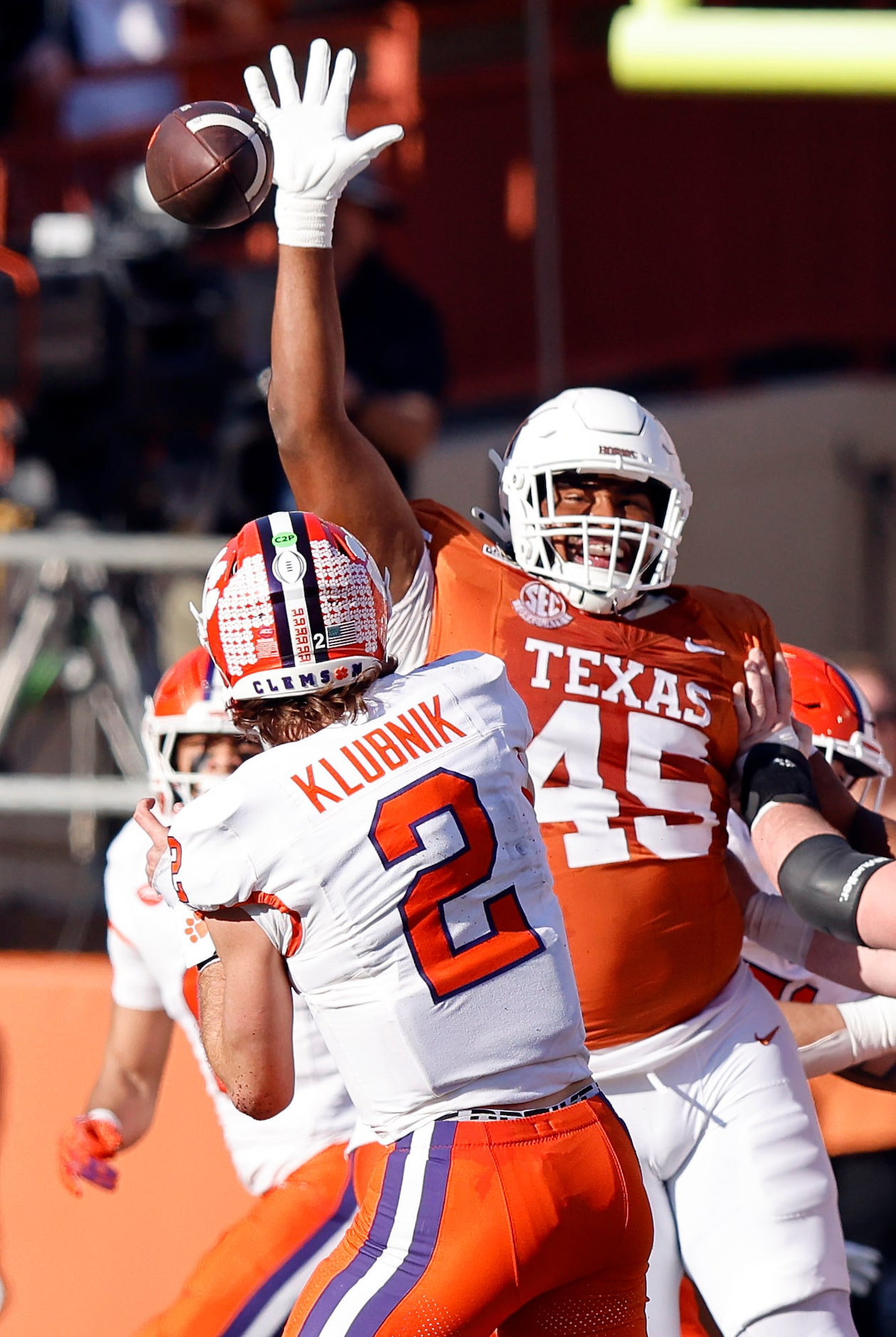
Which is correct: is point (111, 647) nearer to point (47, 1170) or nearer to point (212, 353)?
point (212, 353)

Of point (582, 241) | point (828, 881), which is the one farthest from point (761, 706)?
Answer: point (582, 241)

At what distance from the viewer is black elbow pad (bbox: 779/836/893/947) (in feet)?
8.95

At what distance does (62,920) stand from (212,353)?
210cm

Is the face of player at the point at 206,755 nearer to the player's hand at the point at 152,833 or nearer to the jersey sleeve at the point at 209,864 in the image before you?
the player's hand at the point at 152,833

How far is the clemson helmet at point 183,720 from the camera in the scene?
347 centimetres

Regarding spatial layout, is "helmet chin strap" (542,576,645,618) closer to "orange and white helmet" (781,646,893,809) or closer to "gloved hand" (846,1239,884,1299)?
"orange and white helmet" (781,646,893,809)

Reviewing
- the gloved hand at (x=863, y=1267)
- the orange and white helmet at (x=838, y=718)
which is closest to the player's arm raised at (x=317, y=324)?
the orange and white helmet at (x=838, y=718)

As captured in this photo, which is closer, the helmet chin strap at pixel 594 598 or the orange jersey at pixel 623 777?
the orange jersey at pixel 623 777

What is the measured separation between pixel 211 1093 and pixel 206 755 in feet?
2.59

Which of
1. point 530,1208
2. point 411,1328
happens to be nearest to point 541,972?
point 530,1208

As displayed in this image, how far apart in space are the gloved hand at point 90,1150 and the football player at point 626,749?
1.06 m

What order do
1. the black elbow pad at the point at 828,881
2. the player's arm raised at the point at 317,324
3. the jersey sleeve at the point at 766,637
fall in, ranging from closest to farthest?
the black elbow pad at the point at 828,881 < the player's arm raised at the point at 317,324 < the jersey sleeve at the point at 766,637

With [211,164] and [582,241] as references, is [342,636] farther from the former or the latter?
[582,241]

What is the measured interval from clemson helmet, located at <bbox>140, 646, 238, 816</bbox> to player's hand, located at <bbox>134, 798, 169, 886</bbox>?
80cm
